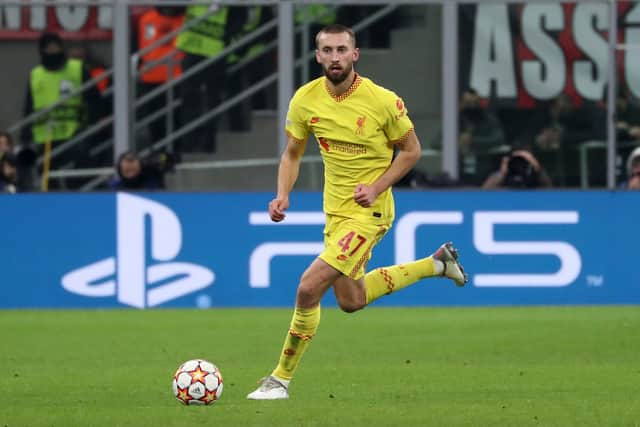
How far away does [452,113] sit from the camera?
1817 centimetres

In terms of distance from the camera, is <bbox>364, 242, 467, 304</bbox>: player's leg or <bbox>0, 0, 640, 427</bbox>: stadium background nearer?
<bbox>0, 0, 640, 427</bbox>: stadium background

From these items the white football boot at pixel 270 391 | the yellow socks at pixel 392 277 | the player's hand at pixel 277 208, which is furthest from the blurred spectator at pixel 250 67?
the white football boot at pixel 270 391

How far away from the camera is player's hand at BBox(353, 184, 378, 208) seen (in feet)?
30.2

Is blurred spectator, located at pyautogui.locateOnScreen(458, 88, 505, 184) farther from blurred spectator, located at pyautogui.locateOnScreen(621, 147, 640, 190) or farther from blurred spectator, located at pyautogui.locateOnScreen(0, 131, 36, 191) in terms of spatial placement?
blurred spectator, located at pyautogui.locateOnScreen(0, 131, 36, 191)

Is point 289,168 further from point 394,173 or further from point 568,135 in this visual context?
point 568,135

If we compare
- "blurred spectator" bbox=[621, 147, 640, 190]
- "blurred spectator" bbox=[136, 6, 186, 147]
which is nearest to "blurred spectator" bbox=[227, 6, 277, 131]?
"blurred spectator" bbox=[136, 6, 186, 147]

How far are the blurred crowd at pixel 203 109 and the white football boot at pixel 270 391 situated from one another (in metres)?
8.67

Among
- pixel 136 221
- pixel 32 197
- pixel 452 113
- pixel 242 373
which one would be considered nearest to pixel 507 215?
pixel 452 113

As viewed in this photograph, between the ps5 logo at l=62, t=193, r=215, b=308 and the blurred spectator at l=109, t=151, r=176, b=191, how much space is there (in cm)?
50

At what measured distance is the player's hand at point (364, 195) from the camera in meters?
9.22

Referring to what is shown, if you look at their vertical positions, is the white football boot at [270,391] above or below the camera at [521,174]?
below

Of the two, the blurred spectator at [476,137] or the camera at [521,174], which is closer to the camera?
the camera at [521,174]

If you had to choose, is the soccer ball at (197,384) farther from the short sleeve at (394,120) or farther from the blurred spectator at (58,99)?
the blurred spectator at (58,99)

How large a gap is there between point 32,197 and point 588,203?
5565 mm
